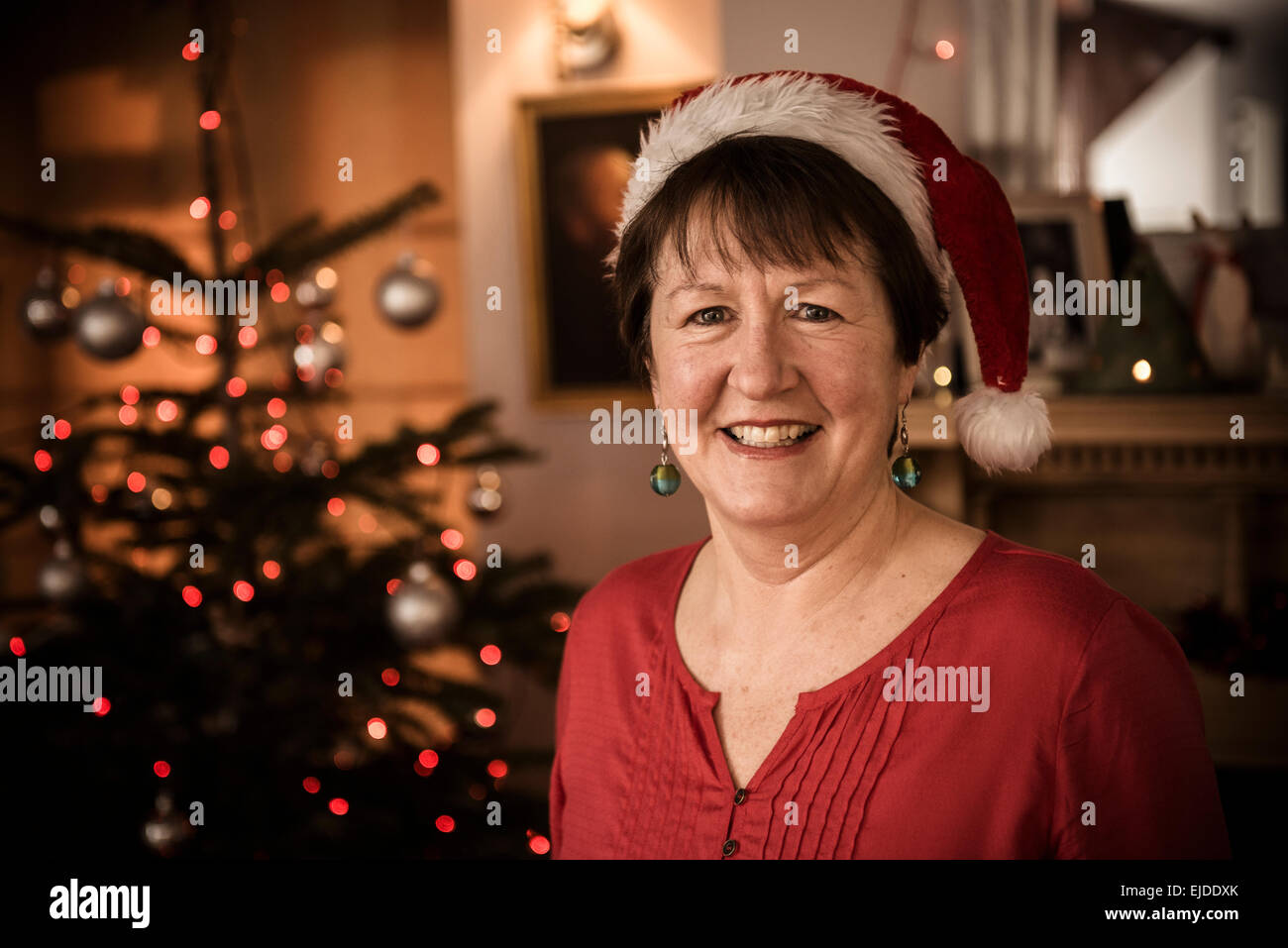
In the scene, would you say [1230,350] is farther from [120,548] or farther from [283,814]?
[120,548]

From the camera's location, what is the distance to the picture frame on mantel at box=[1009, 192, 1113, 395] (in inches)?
73.3

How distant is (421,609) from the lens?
1.68 metres

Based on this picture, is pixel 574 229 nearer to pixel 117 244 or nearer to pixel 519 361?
pixel 519 361

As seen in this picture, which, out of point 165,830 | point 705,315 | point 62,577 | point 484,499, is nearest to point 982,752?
point 705,315

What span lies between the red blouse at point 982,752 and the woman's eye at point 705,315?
321mm

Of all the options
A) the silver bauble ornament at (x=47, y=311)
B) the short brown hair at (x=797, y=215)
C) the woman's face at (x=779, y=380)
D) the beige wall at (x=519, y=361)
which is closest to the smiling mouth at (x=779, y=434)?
the woman's face at (x=779, y=380)

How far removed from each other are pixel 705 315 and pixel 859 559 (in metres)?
0.27

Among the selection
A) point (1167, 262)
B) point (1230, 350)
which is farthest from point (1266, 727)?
point (1167, 262)

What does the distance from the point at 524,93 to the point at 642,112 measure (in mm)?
315

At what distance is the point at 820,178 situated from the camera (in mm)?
872

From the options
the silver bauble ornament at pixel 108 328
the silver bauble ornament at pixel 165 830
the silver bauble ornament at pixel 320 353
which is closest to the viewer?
the silver bauble ornament at pixel 165 830

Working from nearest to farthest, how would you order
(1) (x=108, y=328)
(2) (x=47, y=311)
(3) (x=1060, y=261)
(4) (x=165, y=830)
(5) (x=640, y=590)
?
(5) (x=640, y=590) → (4) (x=165, y=830) → (1) (x=108, y=328) → (2) (x=47, y=311) → (3) (x=1060, y=261)

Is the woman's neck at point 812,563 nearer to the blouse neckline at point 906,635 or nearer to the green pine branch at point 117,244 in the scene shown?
the blouse neckline at point 906,635

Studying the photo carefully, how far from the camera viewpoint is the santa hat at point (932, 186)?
884 millimetres
